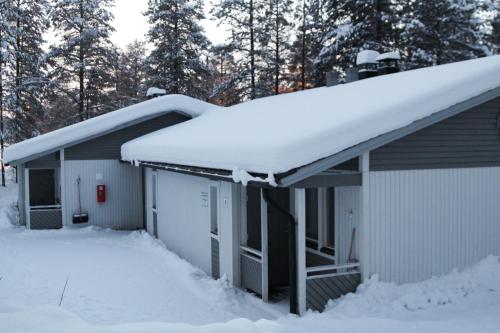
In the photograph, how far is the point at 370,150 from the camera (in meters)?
7.40

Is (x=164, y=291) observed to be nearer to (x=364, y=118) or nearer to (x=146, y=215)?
(x=364, y=118)

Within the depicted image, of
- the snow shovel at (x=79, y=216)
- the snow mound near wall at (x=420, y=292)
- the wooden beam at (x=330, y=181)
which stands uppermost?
the wooden beam at (x=330, y=181)

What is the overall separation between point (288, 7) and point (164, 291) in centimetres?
2444

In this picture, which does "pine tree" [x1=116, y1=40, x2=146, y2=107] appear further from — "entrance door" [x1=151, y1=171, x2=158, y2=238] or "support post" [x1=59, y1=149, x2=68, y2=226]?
"entrance door" [x1=151, y1=171, x2=158, y2=238]

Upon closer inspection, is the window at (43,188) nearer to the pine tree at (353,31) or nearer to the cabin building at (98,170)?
the cabin building at (98,170)

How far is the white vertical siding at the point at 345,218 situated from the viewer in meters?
7.93

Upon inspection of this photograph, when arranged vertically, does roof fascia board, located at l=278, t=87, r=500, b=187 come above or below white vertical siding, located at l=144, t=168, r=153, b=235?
above

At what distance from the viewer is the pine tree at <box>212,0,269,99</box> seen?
28359mm

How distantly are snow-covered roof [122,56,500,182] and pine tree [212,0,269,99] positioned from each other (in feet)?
58.6

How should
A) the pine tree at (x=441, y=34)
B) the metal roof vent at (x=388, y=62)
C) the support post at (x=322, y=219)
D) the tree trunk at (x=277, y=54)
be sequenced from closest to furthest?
1. the support post at (x=322, y=219)
2. the metal roof vent at (x=388, y=62)
3. the pine tree at (x=441, y=34)
4. the tree trunk at (x=277, y=54)

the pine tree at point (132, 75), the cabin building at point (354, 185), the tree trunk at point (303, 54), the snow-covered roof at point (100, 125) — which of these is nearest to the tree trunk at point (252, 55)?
the tree trunk at point (303, 54)

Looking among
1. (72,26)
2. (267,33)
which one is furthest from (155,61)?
(267,33)

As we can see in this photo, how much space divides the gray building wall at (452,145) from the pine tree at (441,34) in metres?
15.4

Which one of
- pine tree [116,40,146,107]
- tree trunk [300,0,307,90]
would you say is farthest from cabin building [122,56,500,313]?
pine tree [116,40,146,107]
